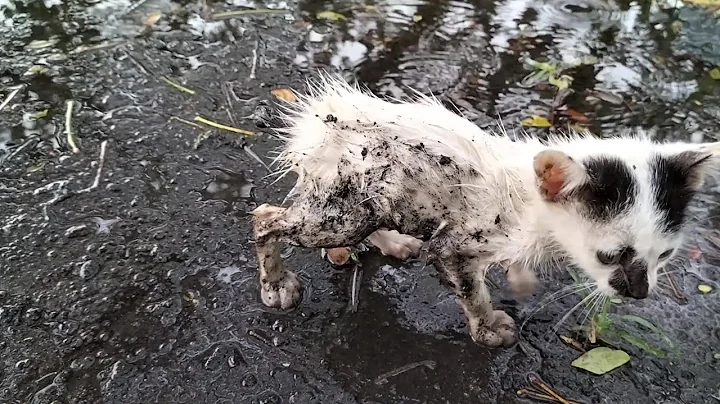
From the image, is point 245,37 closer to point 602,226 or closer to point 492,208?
point 492,208

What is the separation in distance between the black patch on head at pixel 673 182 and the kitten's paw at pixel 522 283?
2.74 ft

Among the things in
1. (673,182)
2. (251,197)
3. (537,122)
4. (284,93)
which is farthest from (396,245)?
(284,93)

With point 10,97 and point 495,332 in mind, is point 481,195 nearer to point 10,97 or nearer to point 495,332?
point 495,332

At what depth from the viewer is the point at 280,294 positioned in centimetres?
295

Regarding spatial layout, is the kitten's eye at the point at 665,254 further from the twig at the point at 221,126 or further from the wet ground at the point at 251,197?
the twig at the point at 221,126

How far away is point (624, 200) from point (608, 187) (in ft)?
Result: 0.24

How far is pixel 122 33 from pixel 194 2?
69 centimetres

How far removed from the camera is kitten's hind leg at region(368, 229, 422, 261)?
10.4ft

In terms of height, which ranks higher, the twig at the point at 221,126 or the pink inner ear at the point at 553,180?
the pink inner ear at the point at 553,180

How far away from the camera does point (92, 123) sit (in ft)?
13.1

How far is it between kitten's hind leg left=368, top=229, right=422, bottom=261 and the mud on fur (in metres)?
0.52

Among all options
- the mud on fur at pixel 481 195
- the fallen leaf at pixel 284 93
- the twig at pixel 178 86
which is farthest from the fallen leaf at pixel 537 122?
the twig at pixel 178 86

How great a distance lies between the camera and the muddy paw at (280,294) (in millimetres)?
2949

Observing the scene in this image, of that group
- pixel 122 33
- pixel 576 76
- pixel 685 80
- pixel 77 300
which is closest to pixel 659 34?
pixel 685 80
